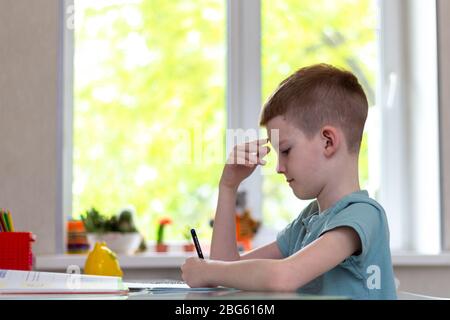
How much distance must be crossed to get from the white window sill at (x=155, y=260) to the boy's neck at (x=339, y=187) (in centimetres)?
99

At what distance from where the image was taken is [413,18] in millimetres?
2613

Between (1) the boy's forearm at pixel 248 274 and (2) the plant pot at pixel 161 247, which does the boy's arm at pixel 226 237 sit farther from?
(2) the plant pot at pixel 161 247

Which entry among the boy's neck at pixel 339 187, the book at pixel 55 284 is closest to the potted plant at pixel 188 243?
the boy's neck at pixel 339 187

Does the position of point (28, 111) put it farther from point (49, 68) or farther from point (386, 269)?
point (386, 269)

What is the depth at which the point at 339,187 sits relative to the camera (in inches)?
52.9

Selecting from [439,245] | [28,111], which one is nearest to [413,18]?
[439,245]

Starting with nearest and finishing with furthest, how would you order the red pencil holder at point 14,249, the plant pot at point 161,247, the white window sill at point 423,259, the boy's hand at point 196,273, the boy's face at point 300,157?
the boy's hand at point 196,273 → the boy's face at point 300,157 → the red pencil holder at point 14,249 → the white window sill at point 423,259 → the plant pot at point 161,247

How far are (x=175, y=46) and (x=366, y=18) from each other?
0.65 meters

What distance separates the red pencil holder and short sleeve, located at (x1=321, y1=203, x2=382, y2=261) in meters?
0.59

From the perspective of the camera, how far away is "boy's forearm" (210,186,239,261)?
154 cm

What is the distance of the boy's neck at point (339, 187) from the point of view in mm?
1347

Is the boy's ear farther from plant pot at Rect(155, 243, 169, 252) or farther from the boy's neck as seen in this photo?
plant pot at Rect(155, 243, 169, 252)

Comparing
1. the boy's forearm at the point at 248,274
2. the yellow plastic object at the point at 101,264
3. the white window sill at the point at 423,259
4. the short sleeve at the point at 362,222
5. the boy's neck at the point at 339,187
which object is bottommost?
the white window sill at the point at 423,259

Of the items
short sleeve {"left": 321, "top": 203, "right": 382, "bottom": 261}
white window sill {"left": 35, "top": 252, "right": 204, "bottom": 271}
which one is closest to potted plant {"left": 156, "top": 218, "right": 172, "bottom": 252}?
white window sill {"left": 35, "top": 252, "right": 204, "bottom": 271}
